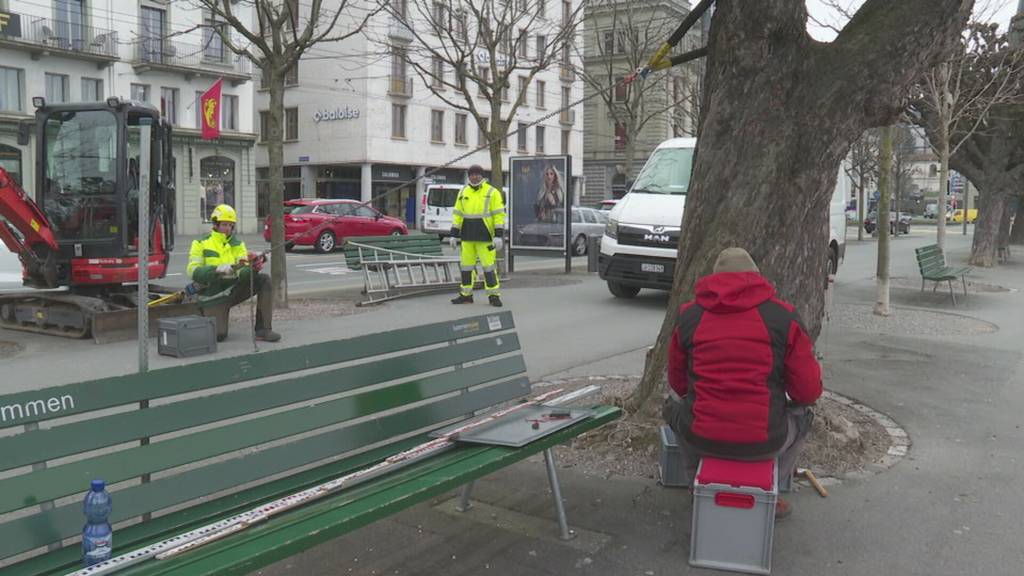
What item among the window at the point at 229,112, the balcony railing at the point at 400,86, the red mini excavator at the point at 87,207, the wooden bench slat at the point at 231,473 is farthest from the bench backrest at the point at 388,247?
the balcony railing at the point at 400,86

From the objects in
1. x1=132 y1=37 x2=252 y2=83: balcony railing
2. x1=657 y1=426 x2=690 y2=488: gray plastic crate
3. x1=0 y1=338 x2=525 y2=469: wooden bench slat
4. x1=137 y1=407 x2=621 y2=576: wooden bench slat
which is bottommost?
x1=657 y1=426 x2=690 y2=488: gray plastic crate

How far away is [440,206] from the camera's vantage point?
32.2m

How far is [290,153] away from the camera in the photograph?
5047 cm

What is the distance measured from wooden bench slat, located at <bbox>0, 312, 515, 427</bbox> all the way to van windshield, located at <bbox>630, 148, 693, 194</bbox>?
9.04m

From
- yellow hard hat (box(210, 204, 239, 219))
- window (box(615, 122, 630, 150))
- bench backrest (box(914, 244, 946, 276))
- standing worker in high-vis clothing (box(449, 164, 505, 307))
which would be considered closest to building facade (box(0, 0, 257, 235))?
standing worker in high-vis clothing (box(449, 164, 505, 307))

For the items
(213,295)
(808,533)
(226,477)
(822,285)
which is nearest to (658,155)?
(213,295)

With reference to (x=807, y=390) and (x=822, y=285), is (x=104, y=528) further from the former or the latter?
(x=822, y=285)

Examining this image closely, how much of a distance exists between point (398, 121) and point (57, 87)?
17.8 m

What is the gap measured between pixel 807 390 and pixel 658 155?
10.4 metres

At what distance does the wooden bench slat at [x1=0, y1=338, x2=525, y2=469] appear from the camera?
279 centimetres

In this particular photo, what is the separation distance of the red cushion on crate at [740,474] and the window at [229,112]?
133ft

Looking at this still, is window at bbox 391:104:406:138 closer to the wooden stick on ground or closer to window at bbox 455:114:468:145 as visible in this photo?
window at bbox 455:114:468:145

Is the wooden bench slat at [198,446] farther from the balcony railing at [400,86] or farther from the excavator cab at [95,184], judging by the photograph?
the balcony railing at [400,86]

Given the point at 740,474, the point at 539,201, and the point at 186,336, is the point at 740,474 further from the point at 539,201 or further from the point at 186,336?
the point at 539,201
